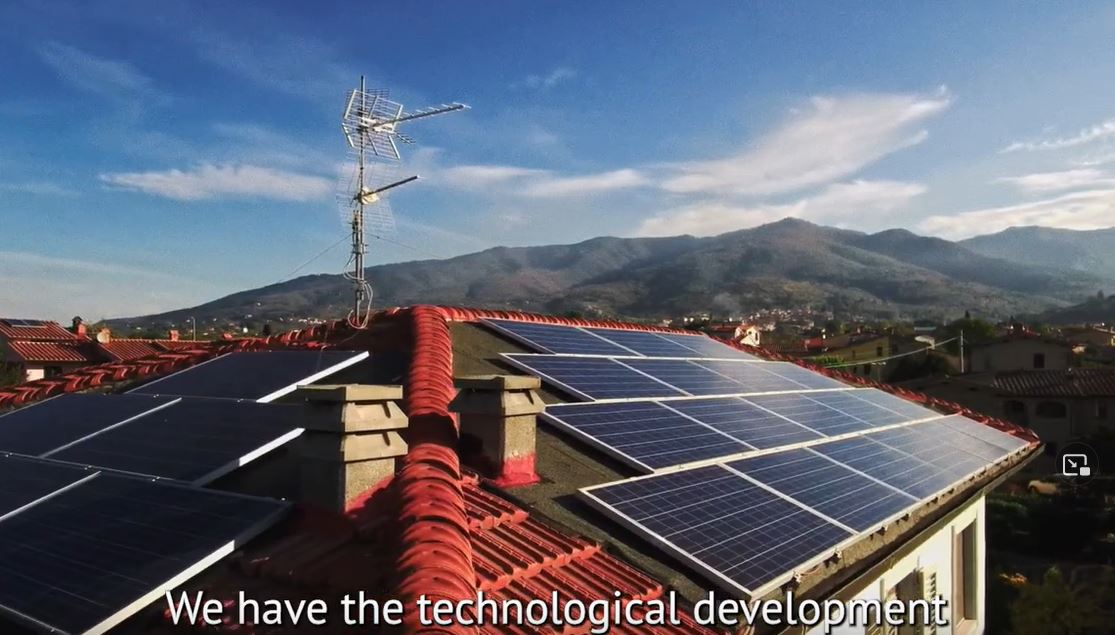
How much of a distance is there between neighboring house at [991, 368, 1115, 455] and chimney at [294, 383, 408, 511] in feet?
176

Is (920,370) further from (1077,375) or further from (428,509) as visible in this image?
(428,509)

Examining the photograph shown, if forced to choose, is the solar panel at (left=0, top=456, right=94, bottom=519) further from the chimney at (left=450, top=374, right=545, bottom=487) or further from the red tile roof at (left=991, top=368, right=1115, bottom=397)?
the red tile roof at (left=991, top=368, right=1115, bottom=397)

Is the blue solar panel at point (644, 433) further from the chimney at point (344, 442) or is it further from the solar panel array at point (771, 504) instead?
the chimney at point (344, 442)

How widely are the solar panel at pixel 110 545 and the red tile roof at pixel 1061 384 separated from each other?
54.8 m

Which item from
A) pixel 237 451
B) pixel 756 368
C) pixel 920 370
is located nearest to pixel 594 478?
pixel 237 451

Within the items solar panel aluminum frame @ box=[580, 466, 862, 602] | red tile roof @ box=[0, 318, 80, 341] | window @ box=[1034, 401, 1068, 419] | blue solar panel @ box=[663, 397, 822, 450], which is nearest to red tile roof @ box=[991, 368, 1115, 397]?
window @ box=[1034, 401, 1068, 419]

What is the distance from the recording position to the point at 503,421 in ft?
23.1

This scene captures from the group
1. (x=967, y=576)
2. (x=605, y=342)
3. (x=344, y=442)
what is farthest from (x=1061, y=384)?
(x=344, y=442)

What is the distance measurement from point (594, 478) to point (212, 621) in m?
3.81

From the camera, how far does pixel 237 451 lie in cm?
682

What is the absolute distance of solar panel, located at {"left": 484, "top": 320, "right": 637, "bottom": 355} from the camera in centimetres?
1180

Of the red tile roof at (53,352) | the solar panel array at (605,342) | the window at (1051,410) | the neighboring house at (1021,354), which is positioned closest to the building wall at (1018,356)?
the neighboring house at (1021,354)

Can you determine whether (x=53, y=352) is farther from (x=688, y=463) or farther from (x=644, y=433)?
(x=688, y=463)

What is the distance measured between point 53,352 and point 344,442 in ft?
176
